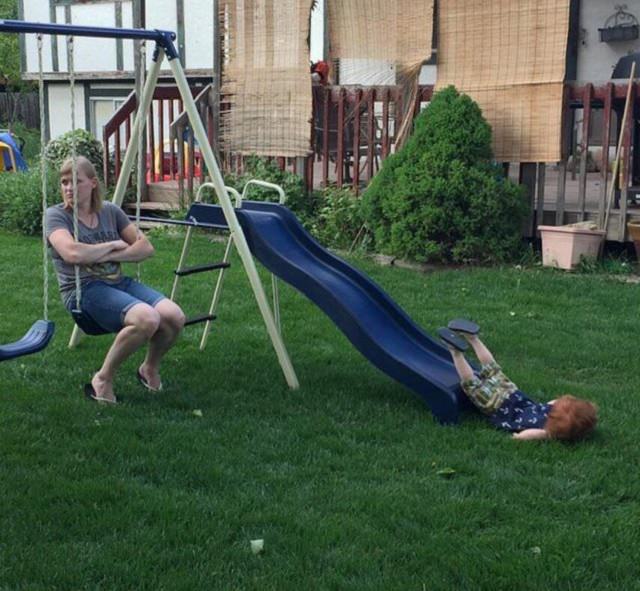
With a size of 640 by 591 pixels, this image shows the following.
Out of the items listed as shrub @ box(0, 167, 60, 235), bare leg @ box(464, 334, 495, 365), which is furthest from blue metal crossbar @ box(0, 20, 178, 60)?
shrub @ box(0, 167, 60, 235)

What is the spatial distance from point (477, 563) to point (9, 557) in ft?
5.47

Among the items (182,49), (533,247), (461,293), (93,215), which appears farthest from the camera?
(182,49)

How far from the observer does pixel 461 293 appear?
8.30 m

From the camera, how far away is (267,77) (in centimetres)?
1097

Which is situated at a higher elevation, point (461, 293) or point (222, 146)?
point (222, 146)

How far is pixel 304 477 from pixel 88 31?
2.60 metres

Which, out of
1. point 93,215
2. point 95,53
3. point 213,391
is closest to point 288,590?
point 213,391

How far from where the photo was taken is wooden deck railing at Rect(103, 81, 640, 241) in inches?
364

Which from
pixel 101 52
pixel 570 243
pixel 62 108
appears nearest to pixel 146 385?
pixel 570 243

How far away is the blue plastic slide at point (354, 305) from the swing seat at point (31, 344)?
1542 mm

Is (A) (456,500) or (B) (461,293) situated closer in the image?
(A) (456,500)

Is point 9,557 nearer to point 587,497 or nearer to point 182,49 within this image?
point 587,497

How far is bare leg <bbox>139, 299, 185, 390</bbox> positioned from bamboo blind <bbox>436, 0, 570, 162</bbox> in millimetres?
4868

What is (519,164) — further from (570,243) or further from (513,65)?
(570,243)
